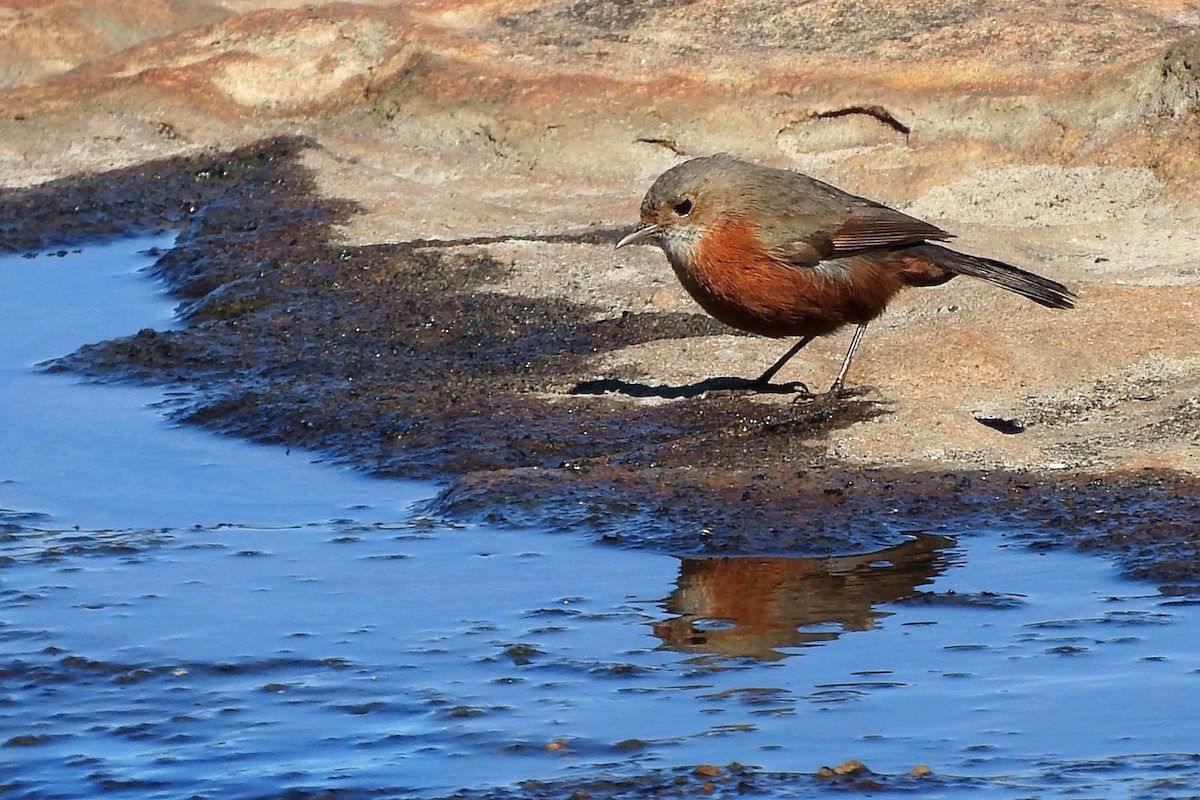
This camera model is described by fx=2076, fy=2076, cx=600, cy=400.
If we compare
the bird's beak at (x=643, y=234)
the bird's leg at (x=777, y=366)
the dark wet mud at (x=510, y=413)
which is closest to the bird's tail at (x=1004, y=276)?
the bird's leg at (x=777, y=366)

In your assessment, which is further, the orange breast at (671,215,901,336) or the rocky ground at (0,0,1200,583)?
the orange breast at (671,215,901,336)

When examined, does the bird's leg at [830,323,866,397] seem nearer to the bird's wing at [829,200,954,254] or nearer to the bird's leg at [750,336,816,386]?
the bird's leg at [750,336,816,386]

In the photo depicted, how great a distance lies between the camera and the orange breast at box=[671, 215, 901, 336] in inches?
301

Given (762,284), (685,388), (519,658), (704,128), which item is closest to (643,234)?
(762,284)

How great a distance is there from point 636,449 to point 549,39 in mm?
6667

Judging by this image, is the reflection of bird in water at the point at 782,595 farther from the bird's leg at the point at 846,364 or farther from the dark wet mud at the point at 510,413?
the bird's leg at the point at 846,364

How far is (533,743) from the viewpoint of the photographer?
4.68m

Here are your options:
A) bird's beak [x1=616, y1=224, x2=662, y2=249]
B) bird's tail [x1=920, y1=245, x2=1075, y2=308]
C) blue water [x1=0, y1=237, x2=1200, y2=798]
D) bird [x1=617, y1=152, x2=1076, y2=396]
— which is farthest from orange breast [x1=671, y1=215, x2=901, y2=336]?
blue water [x1=0, y1=237, x2=1200, y2=798]

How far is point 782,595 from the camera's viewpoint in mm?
5836

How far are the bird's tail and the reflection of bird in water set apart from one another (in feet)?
6.58

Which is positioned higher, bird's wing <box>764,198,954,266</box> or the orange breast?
bird's wing <box>764,198,954,266</box>

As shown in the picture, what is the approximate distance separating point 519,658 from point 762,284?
2703mm

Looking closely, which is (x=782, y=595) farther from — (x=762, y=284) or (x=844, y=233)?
(x=844, y=233)

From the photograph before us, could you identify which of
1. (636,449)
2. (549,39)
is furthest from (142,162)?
(636,449)
